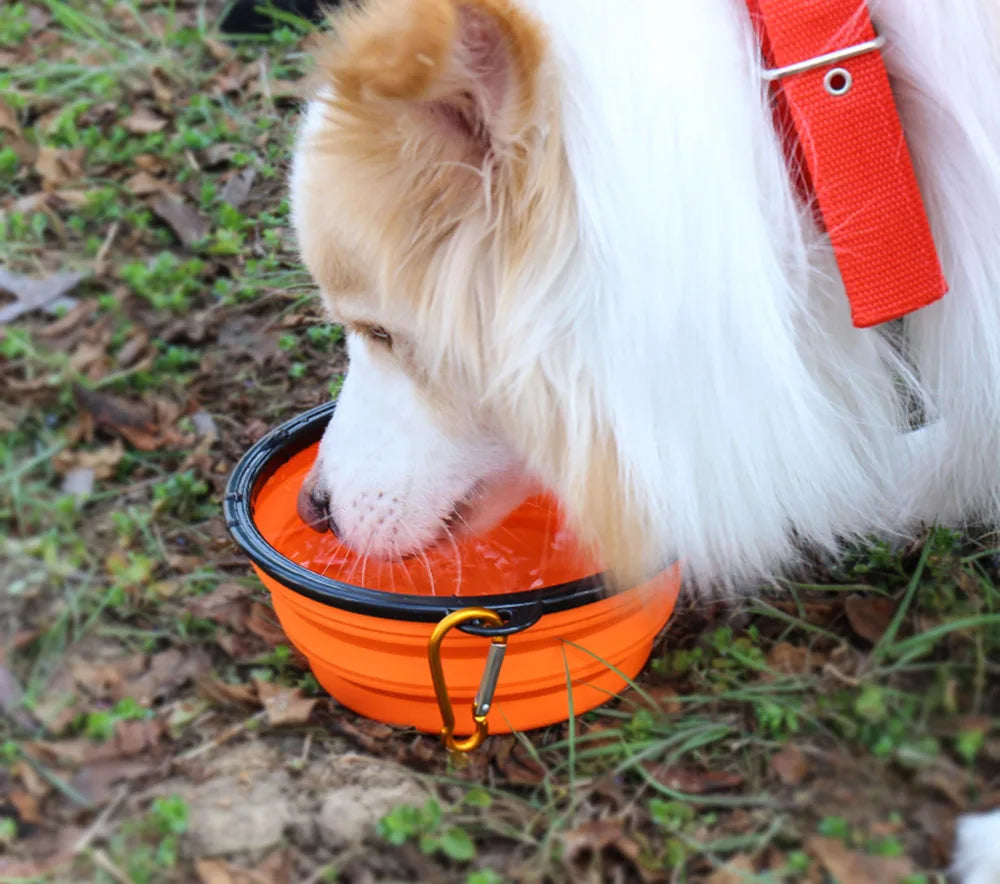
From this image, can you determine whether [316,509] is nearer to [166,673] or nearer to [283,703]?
[283,703]

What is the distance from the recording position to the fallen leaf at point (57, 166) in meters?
3.06

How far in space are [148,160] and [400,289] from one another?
87.3 inches

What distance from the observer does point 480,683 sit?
156 centimetres

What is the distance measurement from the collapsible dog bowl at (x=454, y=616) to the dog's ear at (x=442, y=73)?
653 mm

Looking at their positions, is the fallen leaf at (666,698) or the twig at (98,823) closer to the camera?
the twig at (98,823)

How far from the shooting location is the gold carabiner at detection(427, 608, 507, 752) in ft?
4.64

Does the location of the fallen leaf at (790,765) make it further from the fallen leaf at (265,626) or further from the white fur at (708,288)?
the fallen leaf at (265,626)

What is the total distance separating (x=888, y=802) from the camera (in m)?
1.35

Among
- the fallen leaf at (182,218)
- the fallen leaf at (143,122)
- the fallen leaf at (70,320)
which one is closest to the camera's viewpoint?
the fallen leaf at (70,320)

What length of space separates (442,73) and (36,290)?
7.05 ft

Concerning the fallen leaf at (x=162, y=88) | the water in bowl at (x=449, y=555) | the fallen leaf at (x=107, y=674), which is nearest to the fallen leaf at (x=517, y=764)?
the water in bowl at (x=449, y=555)

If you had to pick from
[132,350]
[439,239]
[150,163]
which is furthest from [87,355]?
[439,239]

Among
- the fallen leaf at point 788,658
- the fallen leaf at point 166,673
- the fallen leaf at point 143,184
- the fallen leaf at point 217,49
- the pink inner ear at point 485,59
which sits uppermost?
the pink inner ear at point 485,59

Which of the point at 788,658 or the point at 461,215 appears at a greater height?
the point at 461,215
